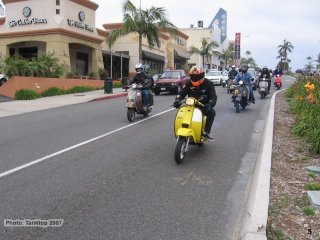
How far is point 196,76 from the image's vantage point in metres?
8.55

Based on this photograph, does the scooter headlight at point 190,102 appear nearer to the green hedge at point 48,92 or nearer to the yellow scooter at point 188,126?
the yellow scooter at point 188,126

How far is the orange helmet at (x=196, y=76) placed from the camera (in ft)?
28.0

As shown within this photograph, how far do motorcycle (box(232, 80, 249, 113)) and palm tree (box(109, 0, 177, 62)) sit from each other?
17.2 m

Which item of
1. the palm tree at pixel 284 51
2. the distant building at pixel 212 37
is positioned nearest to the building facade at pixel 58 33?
the distant building at pixel 212 37

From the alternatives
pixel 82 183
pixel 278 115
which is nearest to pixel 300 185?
pixel 82 183

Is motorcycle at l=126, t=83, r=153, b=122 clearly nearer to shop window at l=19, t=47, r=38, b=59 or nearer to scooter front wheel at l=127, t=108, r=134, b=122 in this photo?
scooter front wheel at l=127, t=108, r=134, b=122

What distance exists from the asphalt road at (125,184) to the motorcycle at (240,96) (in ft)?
14.1

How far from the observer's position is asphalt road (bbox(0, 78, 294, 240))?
4766mm

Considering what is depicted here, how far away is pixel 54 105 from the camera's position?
67.4 ft

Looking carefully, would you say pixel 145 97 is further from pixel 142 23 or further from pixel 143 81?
pixel 142 23

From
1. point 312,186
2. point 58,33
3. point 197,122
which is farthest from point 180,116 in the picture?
point 58,33

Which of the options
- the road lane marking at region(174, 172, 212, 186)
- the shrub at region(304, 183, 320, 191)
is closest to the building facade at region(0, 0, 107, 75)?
the road lane marking at region(174, 172, 212, 186)

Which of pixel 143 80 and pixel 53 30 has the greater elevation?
pixel 53 30

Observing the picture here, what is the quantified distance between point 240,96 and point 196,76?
7.89 meters
